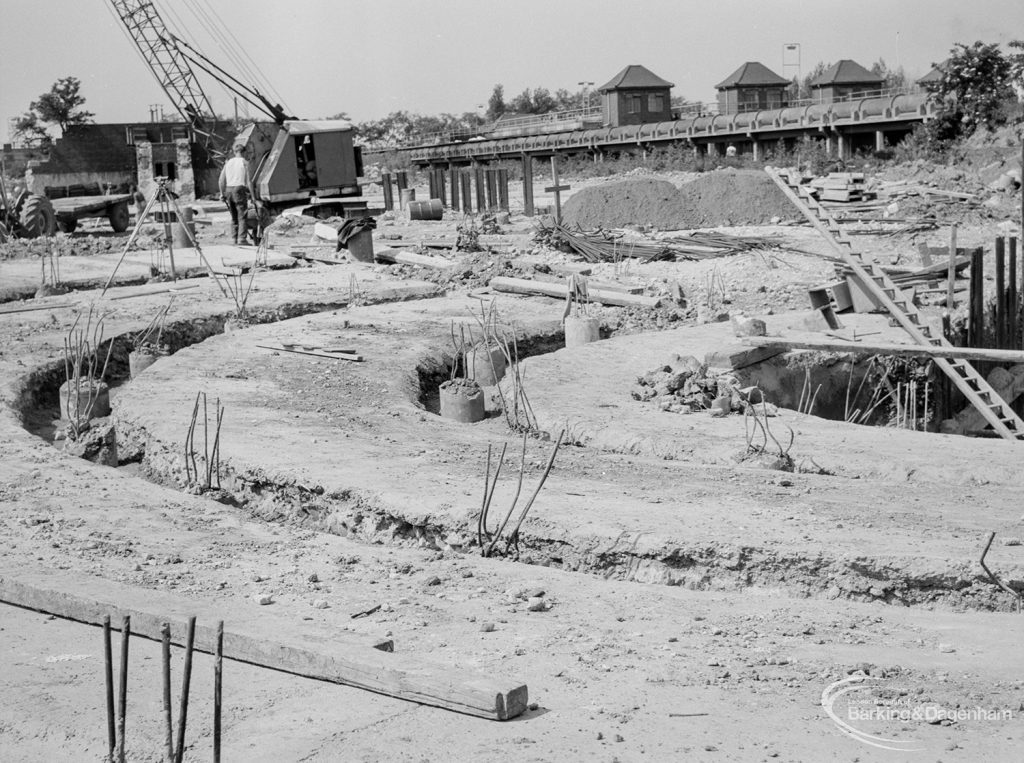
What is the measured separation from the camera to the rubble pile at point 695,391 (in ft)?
28.1

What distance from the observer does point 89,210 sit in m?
25.6

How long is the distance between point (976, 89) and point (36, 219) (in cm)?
2395

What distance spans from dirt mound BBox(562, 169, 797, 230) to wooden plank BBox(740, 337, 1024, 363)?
38.8 feet

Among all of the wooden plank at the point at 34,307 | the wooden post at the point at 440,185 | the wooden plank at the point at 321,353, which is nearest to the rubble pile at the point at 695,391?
the wooden plank at the point at 321,353

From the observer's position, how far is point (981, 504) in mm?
6277

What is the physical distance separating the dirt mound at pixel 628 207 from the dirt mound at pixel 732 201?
0.25 m

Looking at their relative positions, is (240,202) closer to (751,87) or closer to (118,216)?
(118,216)

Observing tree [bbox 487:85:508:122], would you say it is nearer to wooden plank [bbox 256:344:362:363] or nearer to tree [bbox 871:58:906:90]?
tree [bbox 871:58:906:90]

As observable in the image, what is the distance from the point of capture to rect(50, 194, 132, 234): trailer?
83.4ft

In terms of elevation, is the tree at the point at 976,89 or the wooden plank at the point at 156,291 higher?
the tree at the point at 976,89

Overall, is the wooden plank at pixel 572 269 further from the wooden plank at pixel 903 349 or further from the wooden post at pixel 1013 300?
the wooden plank at pixel 903 349

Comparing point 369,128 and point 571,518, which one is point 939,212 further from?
point 369,128

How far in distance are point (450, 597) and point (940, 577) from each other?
222 centimetres

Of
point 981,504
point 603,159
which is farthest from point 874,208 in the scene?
point 603,159
